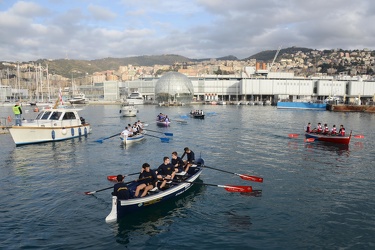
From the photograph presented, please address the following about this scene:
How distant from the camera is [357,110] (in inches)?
4390

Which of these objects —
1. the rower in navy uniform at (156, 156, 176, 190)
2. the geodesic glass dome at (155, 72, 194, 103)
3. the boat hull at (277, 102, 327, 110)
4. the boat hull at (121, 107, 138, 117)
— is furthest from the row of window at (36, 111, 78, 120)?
the geodesic glass dome at (155, 72, 194, 103)

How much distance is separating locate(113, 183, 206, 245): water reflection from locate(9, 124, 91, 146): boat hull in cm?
2446

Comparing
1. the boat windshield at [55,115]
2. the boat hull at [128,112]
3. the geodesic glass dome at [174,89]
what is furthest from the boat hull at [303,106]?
the boat windshield at [55,115]

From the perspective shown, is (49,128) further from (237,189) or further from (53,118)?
(237,189)

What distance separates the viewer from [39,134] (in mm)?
36250

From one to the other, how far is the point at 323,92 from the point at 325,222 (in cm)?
17021

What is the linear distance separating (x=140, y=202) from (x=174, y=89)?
5785 inches

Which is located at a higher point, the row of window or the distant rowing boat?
the row of window

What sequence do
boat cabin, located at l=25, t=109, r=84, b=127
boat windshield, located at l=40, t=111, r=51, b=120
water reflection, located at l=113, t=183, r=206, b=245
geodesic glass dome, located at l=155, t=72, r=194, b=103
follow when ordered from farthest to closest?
geodesic glass dome, located at l=155, t=72, r=194, b=103, boat windshield, located at l=40, t=111, r=51, b=120, boat cabin, located at l=25, t=109, r=84, b=127, water reflection, located at l=113, t=183, r=206, b=245

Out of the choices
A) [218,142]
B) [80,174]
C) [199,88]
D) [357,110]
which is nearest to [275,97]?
[199,88]

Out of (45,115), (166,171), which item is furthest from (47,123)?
(166,171)

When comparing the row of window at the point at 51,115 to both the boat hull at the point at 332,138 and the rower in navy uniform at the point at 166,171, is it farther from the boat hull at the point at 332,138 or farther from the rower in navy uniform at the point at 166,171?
the boat hull at the point at 332,138

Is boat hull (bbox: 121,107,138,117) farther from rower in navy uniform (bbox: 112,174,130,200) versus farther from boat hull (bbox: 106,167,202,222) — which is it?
rower in navy uniform (bbox: 112,174,130,200)

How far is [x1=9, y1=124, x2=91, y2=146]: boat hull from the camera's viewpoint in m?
34.9
